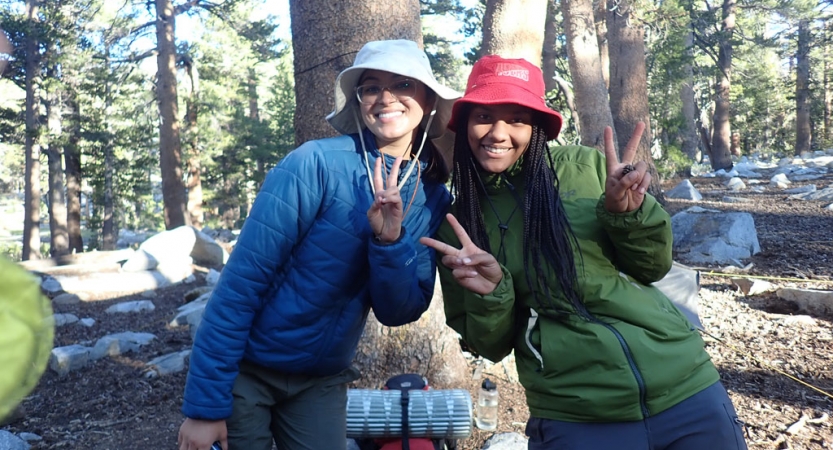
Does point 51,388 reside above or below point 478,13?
below

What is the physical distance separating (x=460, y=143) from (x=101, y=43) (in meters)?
21.8

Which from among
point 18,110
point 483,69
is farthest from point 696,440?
point 18,110

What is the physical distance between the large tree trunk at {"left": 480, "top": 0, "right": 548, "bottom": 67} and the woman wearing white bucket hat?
420 cm

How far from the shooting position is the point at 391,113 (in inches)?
89.4

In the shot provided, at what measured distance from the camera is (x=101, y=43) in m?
20.8

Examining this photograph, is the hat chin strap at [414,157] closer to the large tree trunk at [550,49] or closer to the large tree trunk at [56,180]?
the large tree trunk at [550,49]

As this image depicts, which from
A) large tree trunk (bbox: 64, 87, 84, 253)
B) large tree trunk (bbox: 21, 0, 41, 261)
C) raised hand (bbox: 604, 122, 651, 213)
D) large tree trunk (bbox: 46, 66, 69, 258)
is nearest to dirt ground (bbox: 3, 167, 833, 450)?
raised hand (bbox: 604, 122, 651, 213)

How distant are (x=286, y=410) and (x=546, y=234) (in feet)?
3.71

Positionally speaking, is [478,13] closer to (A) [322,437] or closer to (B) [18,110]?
(B) [18,110]

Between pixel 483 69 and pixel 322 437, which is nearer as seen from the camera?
pixel 483 69

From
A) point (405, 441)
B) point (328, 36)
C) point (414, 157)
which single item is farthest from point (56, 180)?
point (414, 157)

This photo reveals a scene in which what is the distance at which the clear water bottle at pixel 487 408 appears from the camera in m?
4.09

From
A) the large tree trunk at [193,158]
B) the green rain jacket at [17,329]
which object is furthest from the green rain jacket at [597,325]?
the large tree trunk at [193,158]

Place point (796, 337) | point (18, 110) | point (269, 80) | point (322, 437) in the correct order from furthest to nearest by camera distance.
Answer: point (269, 80)
point (18, 110)
point (796, 337)
point (322, 437)
